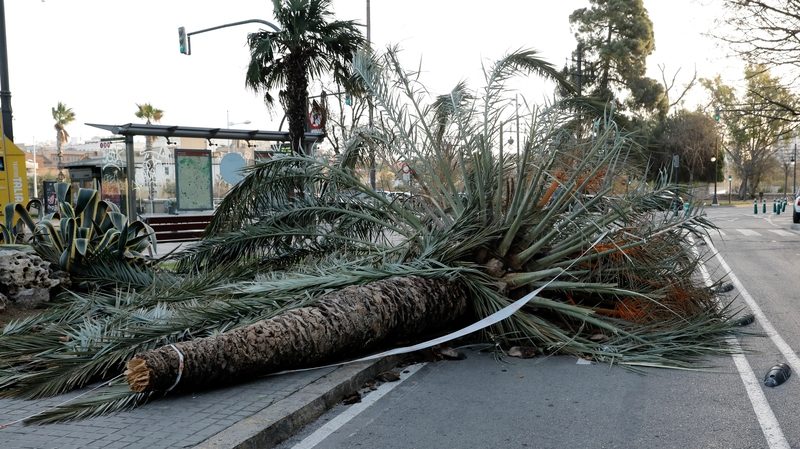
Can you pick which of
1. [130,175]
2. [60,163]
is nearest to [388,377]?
[130,175]

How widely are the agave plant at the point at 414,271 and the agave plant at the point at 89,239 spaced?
0.76 metres

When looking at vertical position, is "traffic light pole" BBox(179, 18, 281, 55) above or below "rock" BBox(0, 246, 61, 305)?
above

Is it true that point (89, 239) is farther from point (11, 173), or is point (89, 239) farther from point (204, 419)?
point (204, 419)

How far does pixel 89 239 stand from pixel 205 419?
16.9 feet

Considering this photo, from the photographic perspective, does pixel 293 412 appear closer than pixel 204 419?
No

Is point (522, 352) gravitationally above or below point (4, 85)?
below

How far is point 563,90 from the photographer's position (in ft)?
30.1

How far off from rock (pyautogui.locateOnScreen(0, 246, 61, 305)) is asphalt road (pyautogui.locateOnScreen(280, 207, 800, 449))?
472cm

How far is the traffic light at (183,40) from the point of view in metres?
19.7

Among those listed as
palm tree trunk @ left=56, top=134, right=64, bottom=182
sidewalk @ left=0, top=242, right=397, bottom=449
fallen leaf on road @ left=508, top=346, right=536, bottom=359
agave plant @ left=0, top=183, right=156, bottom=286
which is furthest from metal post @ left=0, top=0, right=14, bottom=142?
palm tree trunk @ left=56, top=134, right=64, bottom=182

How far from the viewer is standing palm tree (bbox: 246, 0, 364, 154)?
16.6 meters

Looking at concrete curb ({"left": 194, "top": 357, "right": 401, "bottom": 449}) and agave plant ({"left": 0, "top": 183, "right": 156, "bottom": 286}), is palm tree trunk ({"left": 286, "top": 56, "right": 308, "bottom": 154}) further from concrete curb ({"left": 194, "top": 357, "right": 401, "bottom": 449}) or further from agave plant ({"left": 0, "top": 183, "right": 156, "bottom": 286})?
concrete curb ({"left": 194, "top": 357, "right": 401, "bottom": 449})

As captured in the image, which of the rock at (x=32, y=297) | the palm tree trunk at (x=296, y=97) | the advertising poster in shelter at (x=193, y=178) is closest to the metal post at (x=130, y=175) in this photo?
the advertising poster in shelter at (x=193, y=178)

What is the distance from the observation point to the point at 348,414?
4.83 m
